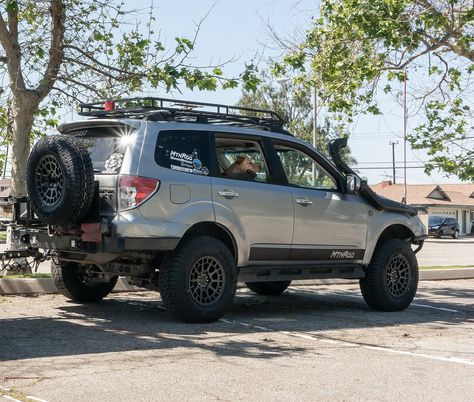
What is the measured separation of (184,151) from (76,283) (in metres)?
2.32

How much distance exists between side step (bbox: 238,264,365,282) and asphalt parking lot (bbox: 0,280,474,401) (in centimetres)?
47

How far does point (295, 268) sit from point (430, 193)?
66.1m

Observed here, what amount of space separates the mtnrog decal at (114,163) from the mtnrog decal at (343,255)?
2939 millimetres

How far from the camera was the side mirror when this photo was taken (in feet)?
30.7

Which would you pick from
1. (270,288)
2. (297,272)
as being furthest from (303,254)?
(270,288)

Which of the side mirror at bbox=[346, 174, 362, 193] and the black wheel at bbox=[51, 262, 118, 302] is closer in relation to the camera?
the black wheel at bbox=[51, 262, 118, 302]

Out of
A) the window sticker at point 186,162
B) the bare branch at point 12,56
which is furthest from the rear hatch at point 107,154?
the bare branch at point 12,56

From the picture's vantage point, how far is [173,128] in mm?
8109

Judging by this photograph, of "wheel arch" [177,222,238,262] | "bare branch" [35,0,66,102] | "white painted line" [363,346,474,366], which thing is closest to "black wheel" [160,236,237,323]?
"wheel arch" [177,222,238,262]

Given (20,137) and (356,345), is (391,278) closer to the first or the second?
(356,345)

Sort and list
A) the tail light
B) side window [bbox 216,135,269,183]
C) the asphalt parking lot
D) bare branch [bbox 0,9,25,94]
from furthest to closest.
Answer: bare branch [bbox 0,9,25,94] < side window [bbox 216,135,269,183] < the tail light < the asphalt parking lot

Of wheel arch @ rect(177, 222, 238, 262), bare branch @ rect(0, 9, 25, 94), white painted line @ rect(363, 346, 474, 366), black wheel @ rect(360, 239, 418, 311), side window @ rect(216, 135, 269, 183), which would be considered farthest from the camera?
bare branch @ rect(0, 9, 25, 94)

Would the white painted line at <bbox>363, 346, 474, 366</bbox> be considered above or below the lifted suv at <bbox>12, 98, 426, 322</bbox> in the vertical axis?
below

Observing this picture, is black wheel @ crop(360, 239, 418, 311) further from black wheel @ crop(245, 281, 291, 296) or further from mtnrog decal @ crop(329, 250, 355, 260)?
black wheel @ crop(245, 281, 291, 296)
